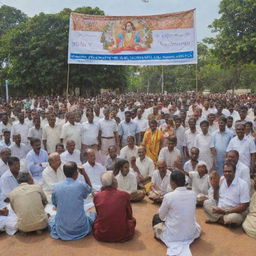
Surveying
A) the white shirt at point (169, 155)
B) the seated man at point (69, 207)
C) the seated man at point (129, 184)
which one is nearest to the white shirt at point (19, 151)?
the seated man at point (129, 184)

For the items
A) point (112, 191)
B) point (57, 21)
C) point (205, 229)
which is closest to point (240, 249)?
point (205, 229)

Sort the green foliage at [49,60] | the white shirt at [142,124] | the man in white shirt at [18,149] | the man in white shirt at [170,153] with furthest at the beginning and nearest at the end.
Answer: the green foliage at [49,60] → the white shirt at [142,124] → the man in white shirt at [18,149] → the man in white shirt at [170,153]

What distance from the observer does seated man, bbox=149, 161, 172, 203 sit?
6.00 meters

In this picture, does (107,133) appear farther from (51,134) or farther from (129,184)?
(129,184)

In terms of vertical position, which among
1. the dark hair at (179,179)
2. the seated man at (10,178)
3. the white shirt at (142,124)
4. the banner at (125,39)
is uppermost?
the banner at (125,39)

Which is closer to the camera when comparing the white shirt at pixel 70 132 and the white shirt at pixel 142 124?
the white shirt at pixel 70 132

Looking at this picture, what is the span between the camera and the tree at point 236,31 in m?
12.7

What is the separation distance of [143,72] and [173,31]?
4410 cm

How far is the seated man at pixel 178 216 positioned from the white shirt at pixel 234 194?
0.86m

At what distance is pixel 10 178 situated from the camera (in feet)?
17.9

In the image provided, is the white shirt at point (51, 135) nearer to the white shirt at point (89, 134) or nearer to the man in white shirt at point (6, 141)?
the white shirt at point (89, 134)

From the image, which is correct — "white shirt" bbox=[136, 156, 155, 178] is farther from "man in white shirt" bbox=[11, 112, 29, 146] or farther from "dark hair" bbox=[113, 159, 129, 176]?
"man in white shirt" bbox=[11, 112, 29, 146]

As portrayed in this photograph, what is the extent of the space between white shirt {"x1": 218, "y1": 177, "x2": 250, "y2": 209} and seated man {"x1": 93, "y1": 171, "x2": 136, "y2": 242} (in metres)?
1.56

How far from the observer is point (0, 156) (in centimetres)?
611
